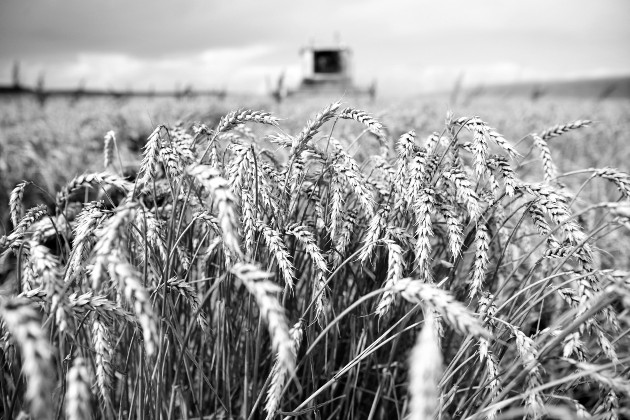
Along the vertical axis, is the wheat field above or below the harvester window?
below

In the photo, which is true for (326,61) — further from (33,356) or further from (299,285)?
(33,356)

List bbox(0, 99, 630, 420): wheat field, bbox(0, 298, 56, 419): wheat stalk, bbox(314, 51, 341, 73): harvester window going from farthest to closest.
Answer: bbox(314, 51, 341, 73): harvester window
bbox(0, 99, 630, 420): wheat field
bbox(0, 298, 56, 419): wheat stalk

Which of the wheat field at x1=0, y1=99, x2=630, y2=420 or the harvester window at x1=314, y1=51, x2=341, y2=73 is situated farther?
the harvester window at x1=314, y1=51, x2=341, y2=73

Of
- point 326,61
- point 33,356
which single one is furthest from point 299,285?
point 326,61

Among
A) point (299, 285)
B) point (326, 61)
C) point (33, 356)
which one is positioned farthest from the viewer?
point (326, 61)

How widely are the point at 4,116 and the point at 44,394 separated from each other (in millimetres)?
13524

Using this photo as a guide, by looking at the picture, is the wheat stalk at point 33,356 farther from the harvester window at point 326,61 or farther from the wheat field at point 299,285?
the harvester window at point 326,61

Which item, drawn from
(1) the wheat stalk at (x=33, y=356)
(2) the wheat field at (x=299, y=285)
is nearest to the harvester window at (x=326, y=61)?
(2) the wheat field at (x=299, y=285)

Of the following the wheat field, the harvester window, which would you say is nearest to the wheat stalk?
the wheat field

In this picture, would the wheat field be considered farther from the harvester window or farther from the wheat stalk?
the harvester window

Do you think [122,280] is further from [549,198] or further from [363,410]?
[363,410]

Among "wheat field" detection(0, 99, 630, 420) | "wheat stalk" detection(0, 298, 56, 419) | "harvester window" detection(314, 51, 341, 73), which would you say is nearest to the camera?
"wheat stalk" detection(0, 298, 56, 419)

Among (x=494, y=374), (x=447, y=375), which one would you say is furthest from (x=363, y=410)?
(x=494, y=374)

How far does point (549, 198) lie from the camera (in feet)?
5.32
